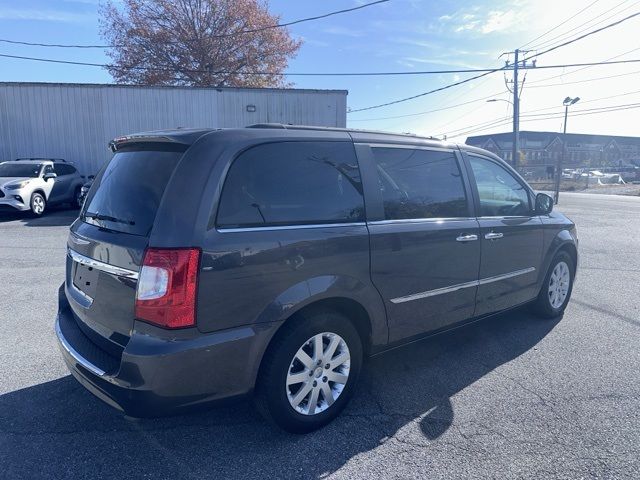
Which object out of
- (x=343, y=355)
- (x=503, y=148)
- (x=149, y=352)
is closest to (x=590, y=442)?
(x=343, y=355)

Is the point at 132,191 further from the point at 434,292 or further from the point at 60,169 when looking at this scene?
the point at 60,169

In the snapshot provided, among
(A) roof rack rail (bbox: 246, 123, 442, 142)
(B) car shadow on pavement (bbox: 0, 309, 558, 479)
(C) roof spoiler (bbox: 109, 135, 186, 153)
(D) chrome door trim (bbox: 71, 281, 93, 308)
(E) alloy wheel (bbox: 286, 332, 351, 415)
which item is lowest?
(B) car shadow on pavement (bbox: 0, 309, 558, 479)

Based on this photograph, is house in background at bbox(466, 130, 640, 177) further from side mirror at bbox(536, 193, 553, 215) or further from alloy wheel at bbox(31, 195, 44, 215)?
side mirror at bbox(536, 193, 553, 215)

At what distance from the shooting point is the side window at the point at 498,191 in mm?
4043

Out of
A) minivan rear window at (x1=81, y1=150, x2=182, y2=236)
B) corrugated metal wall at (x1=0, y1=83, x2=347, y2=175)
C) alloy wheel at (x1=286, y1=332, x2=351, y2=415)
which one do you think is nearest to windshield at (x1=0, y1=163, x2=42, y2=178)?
corrugated metal wall at (x1=0, y1=83, x2=347, y2=175)

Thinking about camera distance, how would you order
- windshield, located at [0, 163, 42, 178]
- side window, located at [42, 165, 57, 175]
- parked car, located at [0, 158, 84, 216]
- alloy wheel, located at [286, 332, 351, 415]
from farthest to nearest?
side window, located at [42, 165, 57, 175], windshield, located at [0, 163, 42, 178], parked car, located at [0, 158, 84, 216], alloy wheel, located at [286, 332, 351, 415]

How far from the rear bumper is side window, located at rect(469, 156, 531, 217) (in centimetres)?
242

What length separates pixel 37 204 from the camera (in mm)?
13188

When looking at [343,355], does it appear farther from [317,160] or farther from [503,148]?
[503,148]

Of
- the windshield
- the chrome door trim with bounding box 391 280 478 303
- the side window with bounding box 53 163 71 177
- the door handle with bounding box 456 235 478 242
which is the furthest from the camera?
the side window with bounding box 53 163 71 177

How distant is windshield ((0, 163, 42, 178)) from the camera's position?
1341 cm

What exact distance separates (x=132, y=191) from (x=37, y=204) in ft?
41.5

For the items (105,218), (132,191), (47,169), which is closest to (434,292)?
(132,191)

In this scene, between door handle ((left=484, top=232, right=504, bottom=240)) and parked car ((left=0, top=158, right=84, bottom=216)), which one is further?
parked car ((left=0, top=158, right=84, bottom=216))
